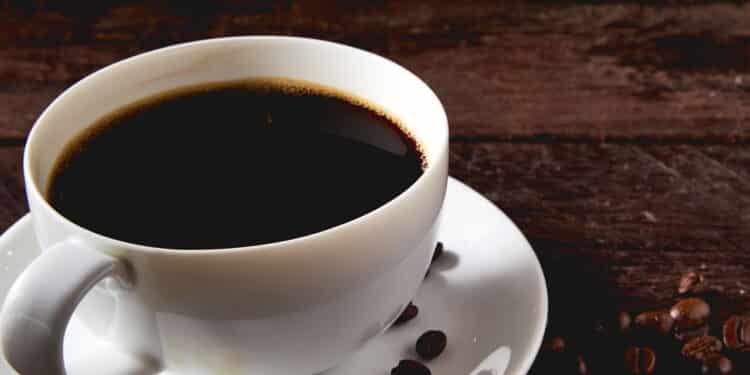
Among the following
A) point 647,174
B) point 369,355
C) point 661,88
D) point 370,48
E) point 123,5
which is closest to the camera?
point 369,355

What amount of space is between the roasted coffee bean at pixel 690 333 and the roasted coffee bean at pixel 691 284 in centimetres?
7

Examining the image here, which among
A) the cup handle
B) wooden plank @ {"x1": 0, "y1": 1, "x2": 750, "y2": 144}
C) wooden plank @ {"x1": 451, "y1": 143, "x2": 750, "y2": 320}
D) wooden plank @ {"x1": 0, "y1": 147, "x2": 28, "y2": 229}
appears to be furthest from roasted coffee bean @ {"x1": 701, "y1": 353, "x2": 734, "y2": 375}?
wooden plank @ {"x1": 0, "y1": 147, "x2": 28, "y2": 229}

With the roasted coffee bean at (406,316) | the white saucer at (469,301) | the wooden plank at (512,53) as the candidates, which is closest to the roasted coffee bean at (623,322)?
the white saucer at (469,301)

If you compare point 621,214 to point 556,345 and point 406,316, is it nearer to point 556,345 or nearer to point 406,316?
point 556,345

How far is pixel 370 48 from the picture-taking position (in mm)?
1831

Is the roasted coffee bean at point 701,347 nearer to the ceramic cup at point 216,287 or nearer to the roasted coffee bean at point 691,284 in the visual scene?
the roasted coffee bean at point 691,284

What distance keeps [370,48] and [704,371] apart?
955mm

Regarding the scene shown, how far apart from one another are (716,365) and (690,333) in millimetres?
69

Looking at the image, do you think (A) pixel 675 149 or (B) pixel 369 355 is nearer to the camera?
(B) pixel 369 355

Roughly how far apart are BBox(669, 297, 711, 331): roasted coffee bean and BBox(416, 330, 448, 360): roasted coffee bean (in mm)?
316

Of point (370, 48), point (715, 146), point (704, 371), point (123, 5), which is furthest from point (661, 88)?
point (123, 5)

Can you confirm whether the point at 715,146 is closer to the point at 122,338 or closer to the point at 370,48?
the point at 370,48

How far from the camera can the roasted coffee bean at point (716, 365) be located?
1060 mm

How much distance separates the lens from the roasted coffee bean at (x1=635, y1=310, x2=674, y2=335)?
1123 mm
